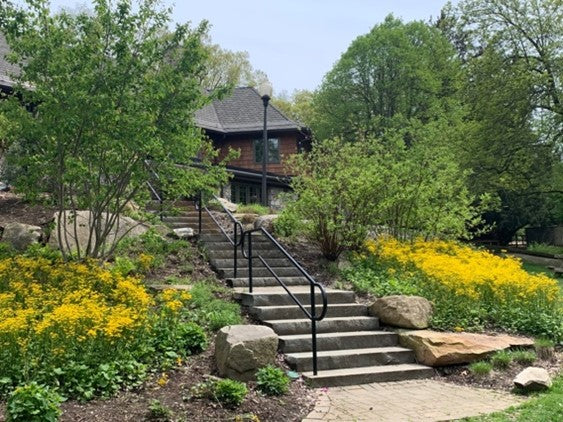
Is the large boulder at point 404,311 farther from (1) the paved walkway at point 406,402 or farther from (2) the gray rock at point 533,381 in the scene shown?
(2) the gray rock at point 533,381

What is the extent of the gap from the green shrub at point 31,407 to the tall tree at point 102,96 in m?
4.05

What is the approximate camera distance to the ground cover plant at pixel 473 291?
7938 mm

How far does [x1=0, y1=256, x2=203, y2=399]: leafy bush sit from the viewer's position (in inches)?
186

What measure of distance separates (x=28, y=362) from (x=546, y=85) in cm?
2037

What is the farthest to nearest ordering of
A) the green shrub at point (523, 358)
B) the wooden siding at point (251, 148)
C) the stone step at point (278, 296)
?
1. the wooden siding at point (251, 148)
2. the stone step at point (278, 296)
3. the green shrub at point (523, 358)

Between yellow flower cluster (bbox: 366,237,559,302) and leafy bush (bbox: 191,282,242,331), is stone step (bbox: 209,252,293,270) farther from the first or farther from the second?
yellow flower cluster (bbox: 366,237,559,302)

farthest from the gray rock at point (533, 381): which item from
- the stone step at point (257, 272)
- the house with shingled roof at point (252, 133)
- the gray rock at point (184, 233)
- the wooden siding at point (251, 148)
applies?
the wooden siding at point (251, 148)

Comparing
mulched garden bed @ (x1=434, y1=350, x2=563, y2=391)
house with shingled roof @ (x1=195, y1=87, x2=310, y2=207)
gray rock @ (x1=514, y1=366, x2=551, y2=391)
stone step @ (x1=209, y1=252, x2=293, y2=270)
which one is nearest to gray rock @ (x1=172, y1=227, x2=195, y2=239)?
stone step @ (x1=209, y1=252, x2=293, y2=270)

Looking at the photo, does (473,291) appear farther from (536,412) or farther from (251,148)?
(251,148)

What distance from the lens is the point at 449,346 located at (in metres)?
6.77

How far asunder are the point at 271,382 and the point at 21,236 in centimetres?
638

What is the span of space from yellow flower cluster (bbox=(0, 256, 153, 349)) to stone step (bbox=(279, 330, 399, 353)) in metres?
1.75

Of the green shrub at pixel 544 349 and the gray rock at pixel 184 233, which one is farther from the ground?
the gray rock at pixel 184 233

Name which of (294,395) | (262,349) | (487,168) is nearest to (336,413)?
(294,395)
